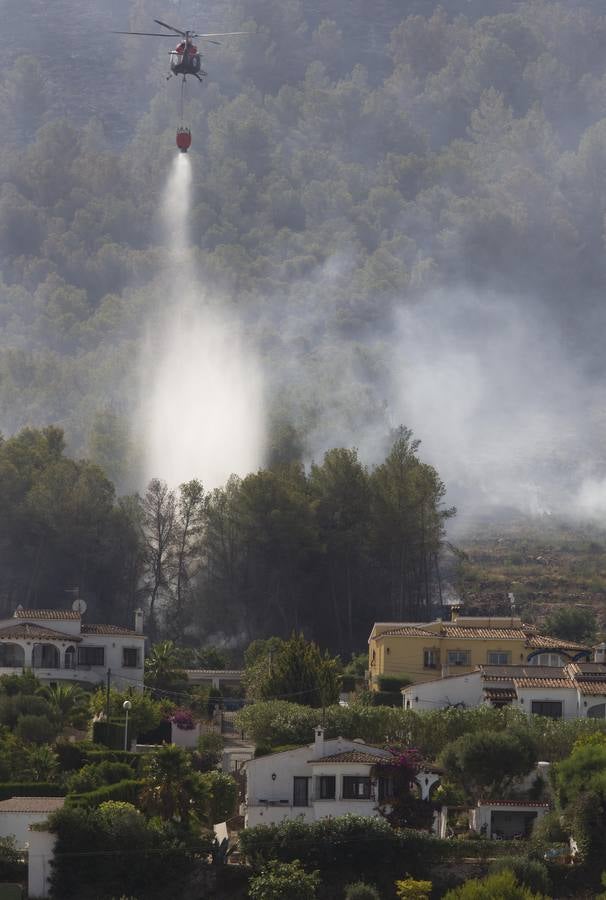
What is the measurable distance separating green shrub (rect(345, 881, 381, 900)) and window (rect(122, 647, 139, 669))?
90.4ft

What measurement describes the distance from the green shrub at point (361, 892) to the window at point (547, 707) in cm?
1630

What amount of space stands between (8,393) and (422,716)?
450 ft

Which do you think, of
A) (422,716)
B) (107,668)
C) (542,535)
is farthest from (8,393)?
(422,716)

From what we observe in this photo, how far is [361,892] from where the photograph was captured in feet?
166

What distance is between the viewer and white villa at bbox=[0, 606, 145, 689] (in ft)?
249

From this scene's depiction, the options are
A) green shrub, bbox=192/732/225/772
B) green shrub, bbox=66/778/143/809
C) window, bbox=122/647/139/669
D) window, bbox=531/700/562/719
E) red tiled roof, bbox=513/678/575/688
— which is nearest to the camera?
green shrub, bbox=66/778/143/809

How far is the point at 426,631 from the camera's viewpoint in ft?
258

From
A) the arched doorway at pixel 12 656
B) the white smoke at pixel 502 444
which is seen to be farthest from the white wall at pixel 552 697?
the white smoke at pixel 502 444

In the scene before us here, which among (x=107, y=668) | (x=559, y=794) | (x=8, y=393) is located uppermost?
(x=8, y=393)

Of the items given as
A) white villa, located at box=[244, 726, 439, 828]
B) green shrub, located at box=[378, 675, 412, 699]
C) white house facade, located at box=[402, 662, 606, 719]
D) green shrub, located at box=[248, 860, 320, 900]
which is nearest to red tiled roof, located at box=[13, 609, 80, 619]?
green shrub, located at box=[378, 675, 412, 699]

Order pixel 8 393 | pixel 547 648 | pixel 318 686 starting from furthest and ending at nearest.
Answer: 1. pixel 8 393
2. pixel 547 648
3. pixel 318 686

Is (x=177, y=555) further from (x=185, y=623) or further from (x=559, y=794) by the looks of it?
(x=559, y=794)

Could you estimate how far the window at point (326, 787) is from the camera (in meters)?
56.7

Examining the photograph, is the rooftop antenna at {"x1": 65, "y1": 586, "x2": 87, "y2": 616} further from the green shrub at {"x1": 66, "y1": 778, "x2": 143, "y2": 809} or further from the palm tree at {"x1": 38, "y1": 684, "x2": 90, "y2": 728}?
the green shrub at {"x1": 66, "y1": 778, "x2": 143, "y2": 809}
